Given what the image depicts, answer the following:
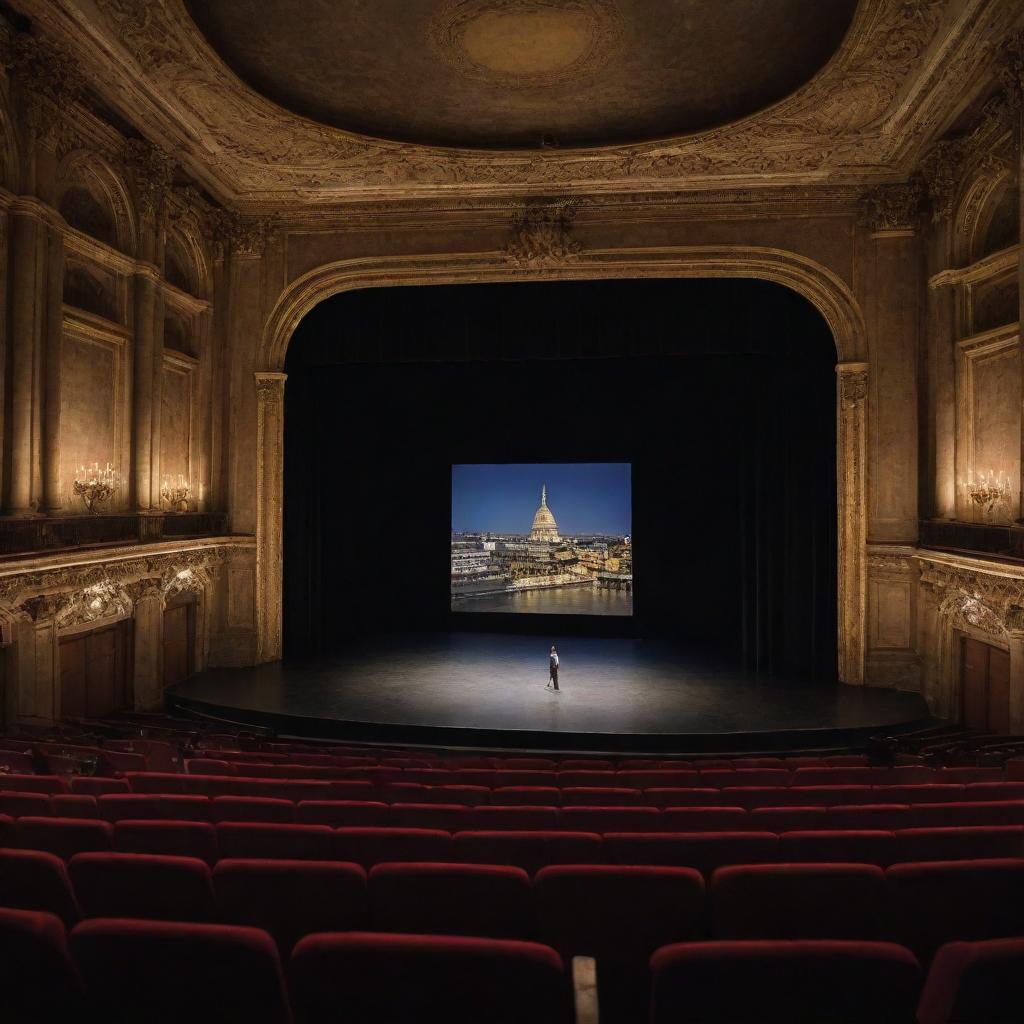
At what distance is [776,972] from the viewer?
5.85 feet

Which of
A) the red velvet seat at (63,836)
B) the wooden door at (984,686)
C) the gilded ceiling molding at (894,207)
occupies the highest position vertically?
the gilded ceiling molding at (894,207)

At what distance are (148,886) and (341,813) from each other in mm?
1601

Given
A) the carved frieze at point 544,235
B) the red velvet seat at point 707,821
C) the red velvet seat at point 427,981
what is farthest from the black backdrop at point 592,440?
the red velvet seat at point 427,981

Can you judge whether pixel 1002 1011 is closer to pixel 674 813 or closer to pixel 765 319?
pixel 674 813

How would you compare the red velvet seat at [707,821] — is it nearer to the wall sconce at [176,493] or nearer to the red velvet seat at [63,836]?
the red velvet seat at [63,836]

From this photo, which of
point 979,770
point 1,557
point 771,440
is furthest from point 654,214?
point 1,557

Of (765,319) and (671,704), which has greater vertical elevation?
(765,319)

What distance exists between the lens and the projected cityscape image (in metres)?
17.6

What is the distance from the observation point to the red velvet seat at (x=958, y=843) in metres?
3.31

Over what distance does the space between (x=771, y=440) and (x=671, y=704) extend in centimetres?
567

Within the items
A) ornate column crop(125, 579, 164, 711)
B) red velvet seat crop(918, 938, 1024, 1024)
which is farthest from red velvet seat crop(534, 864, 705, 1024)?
ornate column crop(125, 579, 164, 711)

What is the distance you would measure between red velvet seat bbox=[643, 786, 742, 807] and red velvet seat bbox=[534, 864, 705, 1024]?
8.06ft

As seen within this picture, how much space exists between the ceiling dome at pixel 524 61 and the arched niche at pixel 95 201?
2648 millimetres

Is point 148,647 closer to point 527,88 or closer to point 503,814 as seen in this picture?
point 503,814
